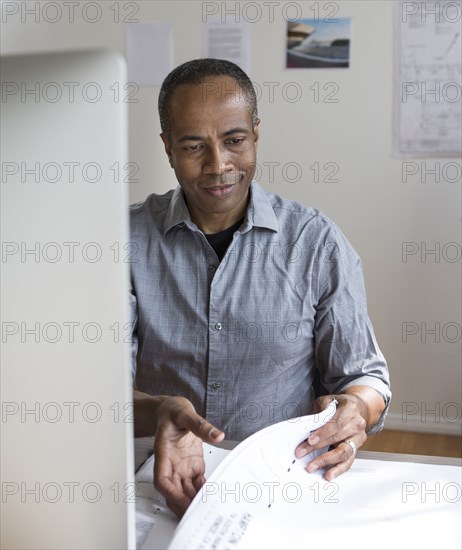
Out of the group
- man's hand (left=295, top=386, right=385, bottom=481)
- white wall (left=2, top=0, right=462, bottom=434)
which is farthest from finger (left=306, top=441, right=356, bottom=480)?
white wall (left=2, top=0, right=462, bottom=434)

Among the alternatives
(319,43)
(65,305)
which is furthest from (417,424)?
(65,305)

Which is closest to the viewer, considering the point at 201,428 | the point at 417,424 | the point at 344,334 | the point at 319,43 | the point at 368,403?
the point at 201,428

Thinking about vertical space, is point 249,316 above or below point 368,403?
above

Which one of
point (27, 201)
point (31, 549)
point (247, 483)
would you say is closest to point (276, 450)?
point (247, 483)

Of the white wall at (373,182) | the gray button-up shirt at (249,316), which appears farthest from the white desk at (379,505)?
the white wall at (373,182)

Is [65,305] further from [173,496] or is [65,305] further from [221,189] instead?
[221,189]

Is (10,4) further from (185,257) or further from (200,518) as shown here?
(200,518)

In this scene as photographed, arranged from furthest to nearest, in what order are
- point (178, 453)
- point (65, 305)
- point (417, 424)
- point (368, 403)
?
point (417, 424), point (368, 403), point (178, 453), point (65, 305)

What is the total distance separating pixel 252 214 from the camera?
147 centimetres

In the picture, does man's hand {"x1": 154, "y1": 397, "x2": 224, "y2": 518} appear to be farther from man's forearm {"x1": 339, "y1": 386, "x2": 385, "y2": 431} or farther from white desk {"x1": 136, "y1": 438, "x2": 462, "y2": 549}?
man's forearm {"x1": 339, "y1": 386, "x2": 385, "y2": 431}

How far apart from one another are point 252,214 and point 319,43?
161 cm

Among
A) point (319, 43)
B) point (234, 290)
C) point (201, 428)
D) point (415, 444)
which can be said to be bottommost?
point (415, 444)

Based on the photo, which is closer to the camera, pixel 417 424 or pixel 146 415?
pixel 146 415

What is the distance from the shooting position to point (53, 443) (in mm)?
580
